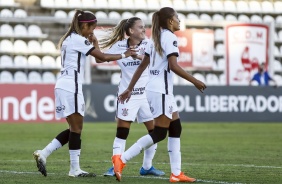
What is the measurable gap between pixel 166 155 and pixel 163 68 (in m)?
5.10

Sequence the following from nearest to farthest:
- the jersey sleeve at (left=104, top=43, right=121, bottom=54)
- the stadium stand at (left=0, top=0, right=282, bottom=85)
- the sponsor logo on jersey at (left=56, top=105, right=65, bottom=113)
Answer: the sponsor logo on jersey at (left=56, top=105, right=65, bottom=113) → the jersey sleeve at (left=104, top=43, right=121, bottom=54) → the stadium stand at (left=0, top=0, right=282, bottom=85)

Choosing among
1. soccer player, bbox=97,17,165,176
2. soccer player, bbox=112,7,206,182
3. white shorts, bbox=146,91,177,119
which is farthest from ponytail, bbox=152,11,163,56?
soccer player, bbox=97,17,165,176

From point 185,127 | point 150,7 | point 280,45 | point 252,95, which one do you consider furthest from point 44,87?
point 280,45

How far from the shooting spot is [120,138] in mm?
10938

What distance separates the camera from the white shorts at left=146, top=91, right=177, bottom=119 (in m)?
9.86

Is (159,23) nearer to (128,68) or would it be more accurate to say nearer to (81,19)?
(81,19)

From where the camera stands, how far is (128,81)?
11.2 meters

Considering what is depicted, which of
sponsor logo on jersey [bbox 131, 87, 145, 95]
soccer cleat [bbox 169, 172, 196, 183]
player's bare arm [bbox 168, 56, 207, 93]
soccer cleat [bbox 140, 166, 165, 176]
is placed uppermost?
player's bare arm [bbox 168, 56, 207, 93]

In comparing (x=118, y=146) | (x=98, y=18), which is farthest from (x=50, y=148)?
(x=98, y=18)

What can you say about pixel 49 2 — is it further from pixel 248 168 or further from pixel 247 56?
pixel 248 168

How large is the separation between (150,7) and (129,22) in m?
24.5

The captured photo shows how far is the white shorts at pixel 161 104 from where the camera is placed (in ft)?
32.3

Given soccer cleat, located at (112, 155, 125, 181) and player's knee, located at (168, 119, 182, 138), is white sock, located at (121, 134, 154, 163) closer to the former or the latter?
soccer cleat, located at (112, 155, 125, 181)

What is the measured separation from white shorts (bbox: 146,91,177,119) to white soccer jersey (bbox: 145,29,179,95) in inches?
2.2
